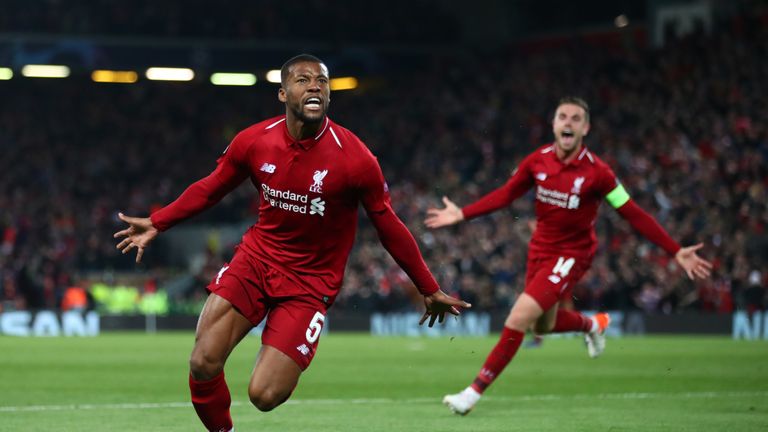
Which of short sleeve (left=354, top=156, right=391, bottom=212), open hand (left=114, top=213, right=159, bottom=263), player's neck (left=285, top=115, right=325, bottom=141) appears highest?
player's neck (left=285, top=115, right=325, bottom=141)

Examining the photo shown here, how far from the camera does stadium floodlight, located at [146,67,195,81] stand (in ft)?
137

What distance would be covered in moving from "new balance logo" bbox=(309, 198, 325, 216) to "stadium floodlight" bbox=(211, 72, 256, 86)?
36336mm

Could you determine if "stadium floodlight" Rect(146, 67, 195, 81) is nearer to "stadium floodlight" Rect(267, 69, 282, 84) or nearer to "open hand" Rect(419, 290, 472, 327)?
"stadium floodlight" Rect(267, 69, 282, 84)

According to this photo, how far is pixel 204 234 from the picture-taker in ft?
128

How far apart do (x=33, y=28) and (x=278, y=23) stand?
7664 millimetres

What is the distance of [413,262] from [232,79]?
Answer: 124 ft

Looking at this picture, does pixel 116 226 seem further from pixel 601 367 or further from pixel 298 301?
pixel 298 301

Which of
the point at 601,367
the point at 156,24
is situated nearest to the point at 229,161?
the point at 601,367

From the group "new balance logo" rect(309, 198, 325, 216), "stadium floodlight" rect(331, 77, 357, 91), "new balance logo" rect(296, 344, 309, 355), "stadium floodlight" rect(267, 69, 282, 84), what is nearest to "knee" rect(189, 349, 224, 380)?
"new balance logo" rect(296, 344, 309, 355)

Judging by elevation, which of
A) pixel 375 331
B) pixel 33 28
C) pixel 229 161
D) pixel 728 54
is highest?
pixel 33 28

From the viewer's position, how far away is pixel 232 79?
44.9m

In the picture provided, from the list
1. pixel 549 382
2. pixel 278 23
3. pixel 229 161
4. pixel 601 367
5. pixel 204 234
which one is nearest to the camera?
pixel 229 161

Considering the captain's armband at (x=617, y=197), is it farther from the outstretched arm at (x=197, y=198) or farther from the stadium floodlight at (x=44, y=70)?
the stadium floodlight at (x=44, y=70)

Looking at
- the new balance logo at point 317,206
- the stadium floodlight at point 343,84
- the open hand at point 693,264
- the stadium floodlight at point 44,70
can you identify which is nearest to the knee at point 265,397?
the new balance logo at point 317,206
